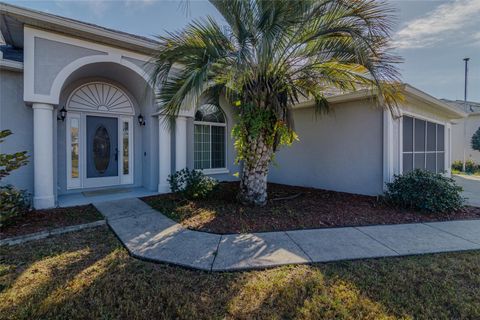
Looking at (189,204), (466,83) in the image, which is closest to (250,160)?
(189,204)

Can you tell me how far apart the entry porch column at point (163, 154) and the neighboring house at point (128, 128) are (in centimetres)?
3

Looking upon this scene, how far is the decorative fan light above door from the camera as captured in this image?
789 centimetres

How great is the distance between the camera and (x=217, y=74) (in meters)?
5.86

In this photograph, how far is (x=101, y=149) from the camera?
849 centimetres

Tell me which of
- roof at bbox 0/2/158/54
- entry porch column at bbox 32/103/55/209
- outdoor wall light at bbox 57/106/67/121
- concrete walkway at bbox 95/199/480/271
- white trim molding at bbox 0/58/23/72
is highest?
roof at bbox 0/2/158/54

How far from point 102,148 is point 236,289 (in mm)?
7566

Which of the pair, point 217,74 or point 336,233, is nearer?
point 336,233

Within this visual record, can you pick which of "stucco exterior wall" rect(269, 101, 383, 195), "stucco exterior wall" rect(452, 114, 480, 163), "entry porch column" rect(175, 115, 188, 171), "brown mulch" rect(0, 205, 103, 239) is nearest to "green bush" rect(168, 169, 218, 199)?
"entry porch column" rect(175, 115, 188, 171)

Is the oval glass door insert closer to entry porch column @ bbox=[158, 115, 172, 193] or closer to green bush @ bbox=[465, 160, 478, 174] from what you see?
entry porch column @ bbox=[158, 115, 172, 193]

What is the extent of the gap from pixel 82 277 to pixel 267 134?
4.48 m

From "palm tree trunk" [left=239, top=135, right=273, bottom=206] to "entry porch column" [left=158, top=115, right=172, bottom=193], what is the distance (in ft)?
9.78

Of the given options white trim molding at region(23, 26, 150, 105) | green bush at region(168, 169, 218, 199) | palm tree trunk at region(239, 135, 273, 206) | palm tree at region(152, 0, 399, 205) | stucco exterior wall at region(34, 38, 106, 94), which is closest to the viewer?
palm tree at region(152, 0, 399, 205)

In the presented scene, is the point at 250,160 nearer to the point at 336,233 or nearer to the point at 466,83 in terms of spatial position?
the point at 336,233

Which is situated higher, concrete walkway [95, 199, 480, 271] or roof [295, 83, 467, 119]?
roof [295, 83, 467, 119]
